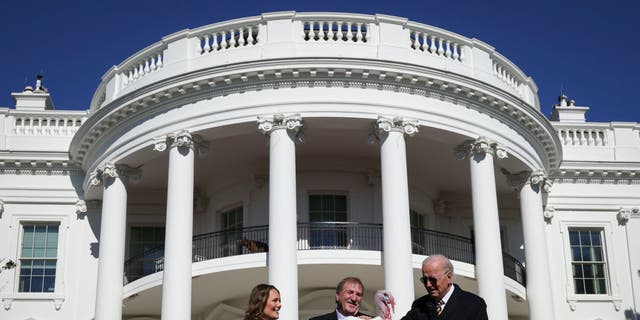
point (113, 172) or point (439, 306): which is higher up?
point (113, 172)

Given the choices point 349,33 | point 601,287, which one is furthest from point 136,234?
point 601,287

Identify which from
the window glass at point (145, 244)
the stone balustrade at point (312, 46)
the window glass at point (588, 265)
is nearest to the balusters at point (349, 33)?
the stone balustrade at point (312, 46)

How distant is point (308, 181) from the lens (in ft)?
87.5

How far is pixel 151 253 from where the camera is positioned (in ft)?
90.6

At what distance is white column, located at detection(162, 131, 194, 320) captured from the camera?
22312 millimetres

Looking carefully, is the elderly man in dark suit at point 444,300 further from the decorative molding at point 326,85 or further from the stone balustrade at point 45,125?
the stone balustrade at point 45,125

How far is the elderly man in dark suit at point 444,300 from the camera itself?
7.43 metres

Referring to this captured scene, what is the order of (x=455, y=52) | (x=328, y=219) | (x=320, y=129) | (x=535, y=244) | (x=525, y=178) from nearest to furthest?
(x=320, y=129) < (x=455, y=52) < (x=535, y=244) < (x=328, y=219) < (x=525, y=178)

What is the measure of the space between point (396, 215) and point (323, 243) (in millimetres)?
3925

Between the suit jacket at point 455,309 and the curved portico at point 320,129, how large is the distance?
1351 centimetres

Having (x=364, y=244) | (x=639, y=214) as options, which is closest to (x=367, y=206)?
(x=364, y=244)

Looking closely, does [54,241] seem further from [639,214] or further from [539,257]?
[639,214]

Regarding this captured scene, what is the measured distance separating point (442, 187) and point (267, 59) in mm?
8557

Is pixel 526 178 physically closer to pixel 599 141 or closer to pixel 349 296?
pixel 599 141
